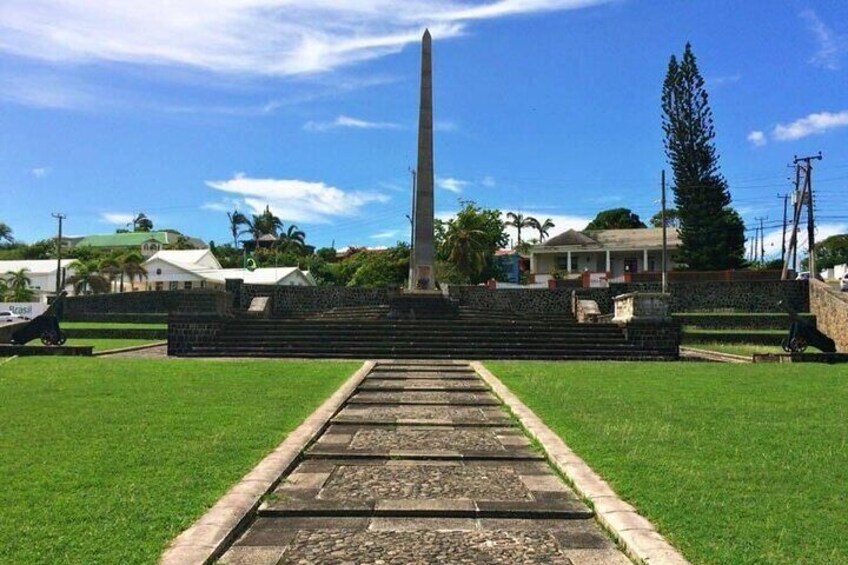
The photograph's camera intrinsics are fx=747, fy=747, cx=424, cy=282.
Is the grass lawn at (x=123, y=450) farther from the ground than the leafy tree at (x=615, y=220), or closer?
closer

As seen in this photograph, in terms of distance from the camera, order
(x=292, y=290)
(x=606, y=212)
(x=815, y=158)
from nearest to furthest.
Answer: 1. (x=292, y=290)
2. (x=815, y=158)
3. (x=606, y=212)

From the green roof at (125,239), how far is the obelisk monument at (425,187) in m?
70.0

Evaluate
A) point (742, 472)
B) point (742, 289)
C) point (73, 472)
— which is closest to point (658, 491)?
point (742, 472)

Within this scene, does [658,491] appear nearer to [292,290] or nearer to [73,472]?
[73,472]

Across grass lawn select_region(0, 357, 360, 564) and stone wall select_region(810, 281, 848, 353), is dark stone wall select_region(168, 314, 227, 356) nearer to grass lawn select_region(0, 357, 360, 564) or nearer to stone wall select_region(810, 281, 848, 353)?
grass lawn select_region(0, 357, 360, 564)

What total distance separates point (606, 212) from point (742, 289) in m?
42.6

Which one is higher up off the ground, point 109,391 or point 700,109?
point 700,109

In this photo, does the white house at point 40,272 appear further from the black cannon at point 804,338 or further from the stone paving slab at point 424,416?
the stone paving slab at point 424,416

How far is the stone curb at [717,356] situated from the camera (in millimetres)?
15956

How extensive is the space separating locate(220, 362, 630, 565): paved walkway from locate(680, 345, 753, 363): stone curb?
34.3 feet

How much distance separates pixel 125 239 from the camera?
92.1 meters

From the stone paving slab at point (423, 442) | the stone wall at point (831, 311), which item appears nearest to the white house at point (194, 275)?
the stone wall at point (831, 311)

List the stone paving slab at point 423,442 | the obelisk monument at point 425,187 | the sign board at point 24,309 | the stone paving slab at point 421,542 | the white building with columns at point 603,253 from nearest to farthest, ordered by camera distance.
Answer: the stone paving slab at point 421,542 < the stone paving slab at point 423,442 < the obelisk monument at point 425,187 < the sign board at point 24,309 < the white building with columns at point 603,253

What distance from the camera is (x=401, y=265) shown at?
5247 cm
